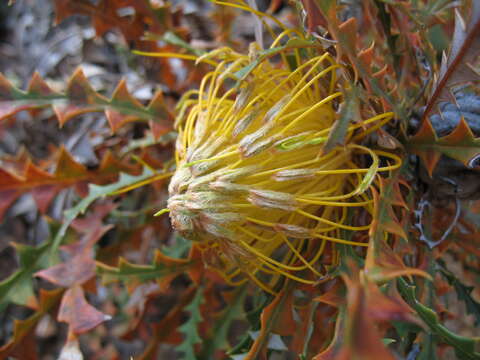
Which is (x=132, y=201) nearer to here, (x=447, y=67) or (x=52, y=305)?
(x=52, y=305)

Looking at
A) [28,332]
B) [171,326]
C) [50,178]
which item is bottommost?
[171,326]

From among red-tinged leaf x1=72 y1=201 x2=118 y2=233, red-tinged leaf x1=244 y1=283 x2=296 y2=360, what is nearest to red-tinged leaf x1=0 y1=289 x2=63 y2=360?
red-tinged leaf x1=72 y1=201 x2=118 y2=233

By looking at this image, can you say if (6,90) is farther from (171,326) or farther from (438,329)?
(438,329)

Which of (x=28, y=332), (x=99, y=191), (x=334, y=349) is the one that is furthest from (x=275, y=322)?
(x=28, y=332)

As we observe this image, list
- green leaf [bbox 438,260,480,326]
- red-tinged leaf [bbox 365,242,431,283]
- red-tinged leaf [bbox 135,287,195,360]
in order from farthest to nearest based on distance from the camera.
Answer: red-tinged leaf [bbox 135,287,195,360]
green leaf [bbox 438,260,480,326]
red-tinged leaf [bbox 365,242,431,283]

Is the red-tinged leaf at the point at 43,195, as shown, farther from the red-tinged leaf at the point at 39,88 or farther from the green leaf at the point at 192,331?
the green leaf at the point at 192,331

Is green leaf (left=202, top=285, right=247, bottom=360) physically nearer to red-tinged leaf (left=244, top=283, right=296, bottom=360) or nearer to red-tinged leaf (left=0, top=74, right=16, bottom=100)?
red-tinged leaf (left=244, top=283, right=296, bottom=360)

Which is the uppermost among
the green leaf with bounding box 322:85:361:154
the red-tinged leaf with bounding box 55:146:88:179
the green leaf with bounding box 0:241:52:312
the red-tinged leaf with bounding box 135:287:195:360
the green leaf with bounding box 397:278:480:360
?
the green leaf with bounding box 322:85:361:154
